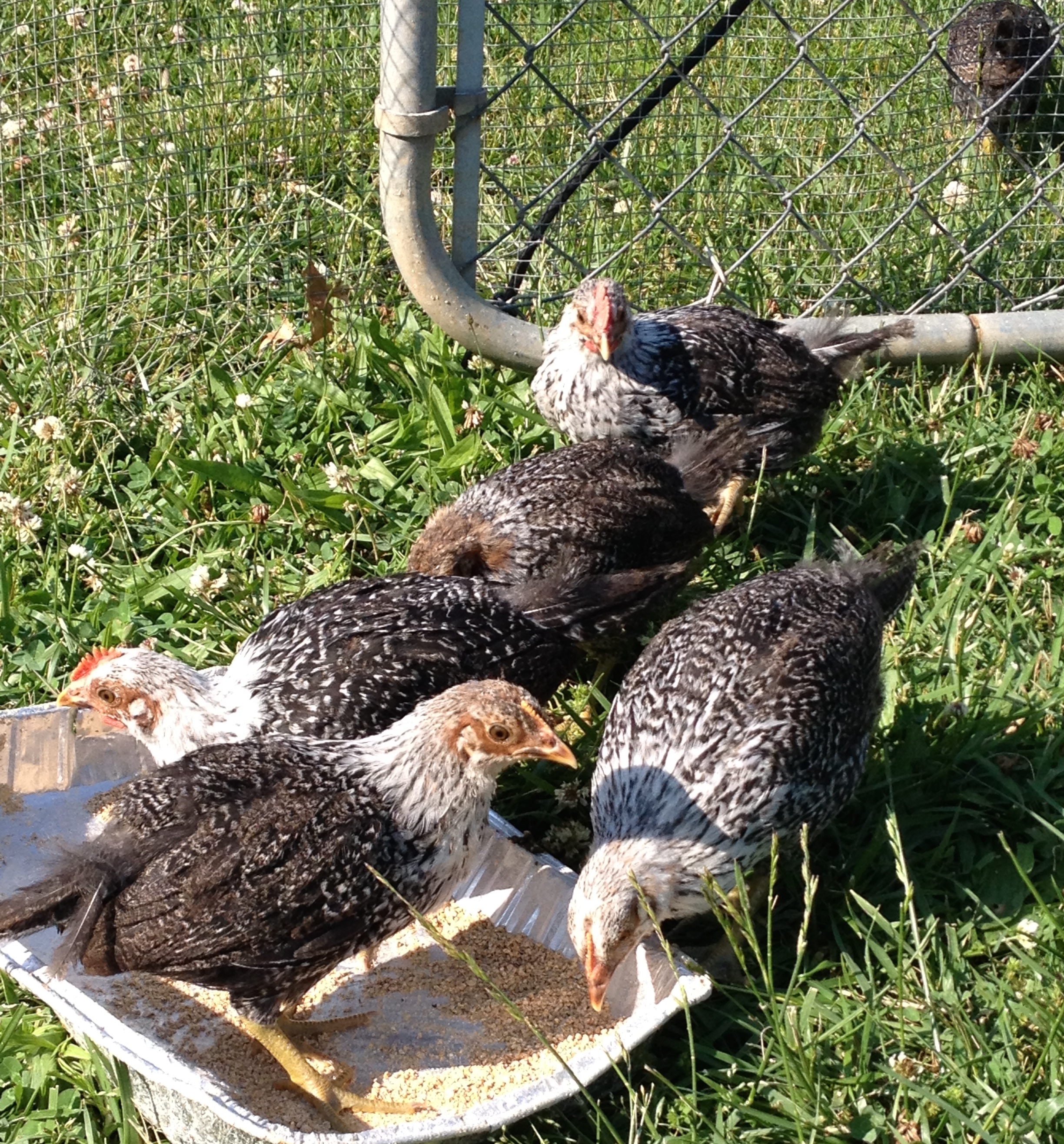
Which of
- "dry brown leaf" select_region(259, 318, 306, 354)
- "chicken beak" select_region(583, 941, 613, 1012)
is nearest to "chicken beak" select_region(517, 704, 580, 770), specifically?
"chicken beak" select_region(583, 941, 613, 1012)

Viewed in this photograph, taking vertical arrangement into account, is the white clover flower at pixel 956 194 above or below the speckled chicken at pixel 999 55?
below

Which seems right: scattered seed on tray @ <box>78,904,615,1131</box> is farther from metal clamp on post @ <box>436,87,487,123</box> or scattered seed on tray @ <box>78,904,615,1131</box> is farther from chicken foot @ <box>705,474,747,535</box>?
metal clamp on post @ <box>436,87,487,123</box>

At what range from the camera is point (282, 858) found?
2781mm

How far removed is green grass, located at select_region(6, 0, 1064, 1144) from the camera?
2.94 meters

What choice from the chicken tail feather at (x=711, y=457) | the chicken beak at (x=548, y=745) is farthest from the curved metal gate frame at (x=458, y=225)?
the chicken beak at (x=548, y=745)

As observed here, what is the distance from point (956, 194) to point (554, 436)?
1.79 metres

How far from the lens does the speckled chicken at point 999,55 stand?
569cm

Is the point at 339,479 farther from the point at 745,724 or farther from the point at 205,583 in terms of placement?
the point at 745,724

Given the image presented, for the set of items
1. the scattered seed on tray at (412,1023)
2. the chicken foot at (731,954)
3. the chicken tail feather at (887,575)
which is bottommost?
the scattered seed on tray at (412,1023)

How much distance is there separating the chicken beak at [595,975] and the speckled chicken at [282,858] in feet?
1.15

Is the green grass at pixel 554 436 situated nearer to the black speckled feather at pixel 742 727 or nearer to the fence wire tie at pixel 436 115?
the black speckled feather at pixel 742 727

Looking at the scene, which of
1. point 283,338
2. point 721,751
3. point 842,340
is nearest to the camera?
point 721,751

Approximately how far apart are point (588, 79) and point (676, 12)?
18.6 inches

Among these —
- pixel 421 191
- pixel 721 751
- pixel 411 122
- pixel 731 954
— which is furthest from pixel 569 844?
pixel 411 122
